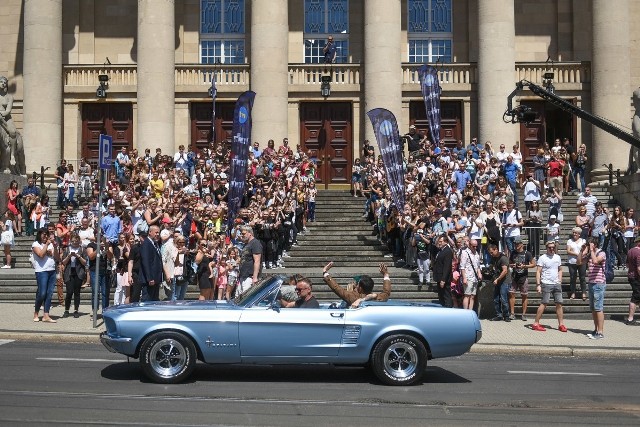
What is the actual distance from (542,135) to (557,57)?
3.18 metres

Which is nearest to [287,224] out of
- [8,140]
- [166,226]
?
[166,226]

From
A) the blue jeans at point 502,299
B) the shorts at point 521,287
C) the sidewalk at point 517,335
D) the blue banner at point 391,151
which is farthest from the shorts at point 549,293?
Result: the blue banner at point 391,151

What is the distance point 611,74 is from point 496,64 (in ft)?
13.4

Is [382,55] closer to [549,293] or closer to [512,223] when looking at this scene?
[512,223]

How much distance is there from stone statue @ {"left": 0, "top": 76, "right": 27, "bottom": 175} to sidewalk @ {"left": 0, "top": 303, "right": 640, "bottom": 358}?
1070cm

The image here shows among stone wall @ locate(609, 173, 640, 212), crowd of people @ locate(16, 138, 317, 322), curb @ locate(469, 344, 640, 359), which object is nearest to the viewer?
curb @ locate(469, 344, 640, 359)

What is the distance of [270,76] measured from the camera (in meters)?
34.2

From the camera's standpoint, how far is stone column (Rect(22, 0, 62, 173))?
34.4 metres

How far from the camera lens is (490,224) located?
22.2m

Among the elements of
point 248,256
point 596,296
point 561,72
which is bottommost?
point 596,296

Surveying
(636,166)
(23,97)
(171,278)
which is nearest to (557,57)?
(636,166)

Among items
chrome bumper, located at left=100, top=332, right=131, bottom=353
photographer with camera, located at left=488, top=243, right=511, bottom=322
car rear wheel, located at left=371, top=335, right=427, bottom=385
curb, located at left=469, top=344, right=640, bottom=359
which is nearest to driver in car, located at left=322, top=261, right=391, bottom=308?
car rear wheel, located at left=371, top=335, right=427, bottom=385

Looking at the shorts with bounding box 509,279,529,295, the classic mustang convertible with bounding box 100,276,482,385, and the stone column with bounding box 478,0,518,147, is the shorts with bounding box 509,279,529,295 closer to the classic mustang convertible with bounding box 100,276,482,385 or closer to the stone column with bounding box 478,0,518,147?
the classic mustang convertible with bounding box 100,276,482,385

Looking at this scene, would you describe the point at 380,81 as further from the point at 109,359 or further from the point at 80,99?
the point at 109,359
